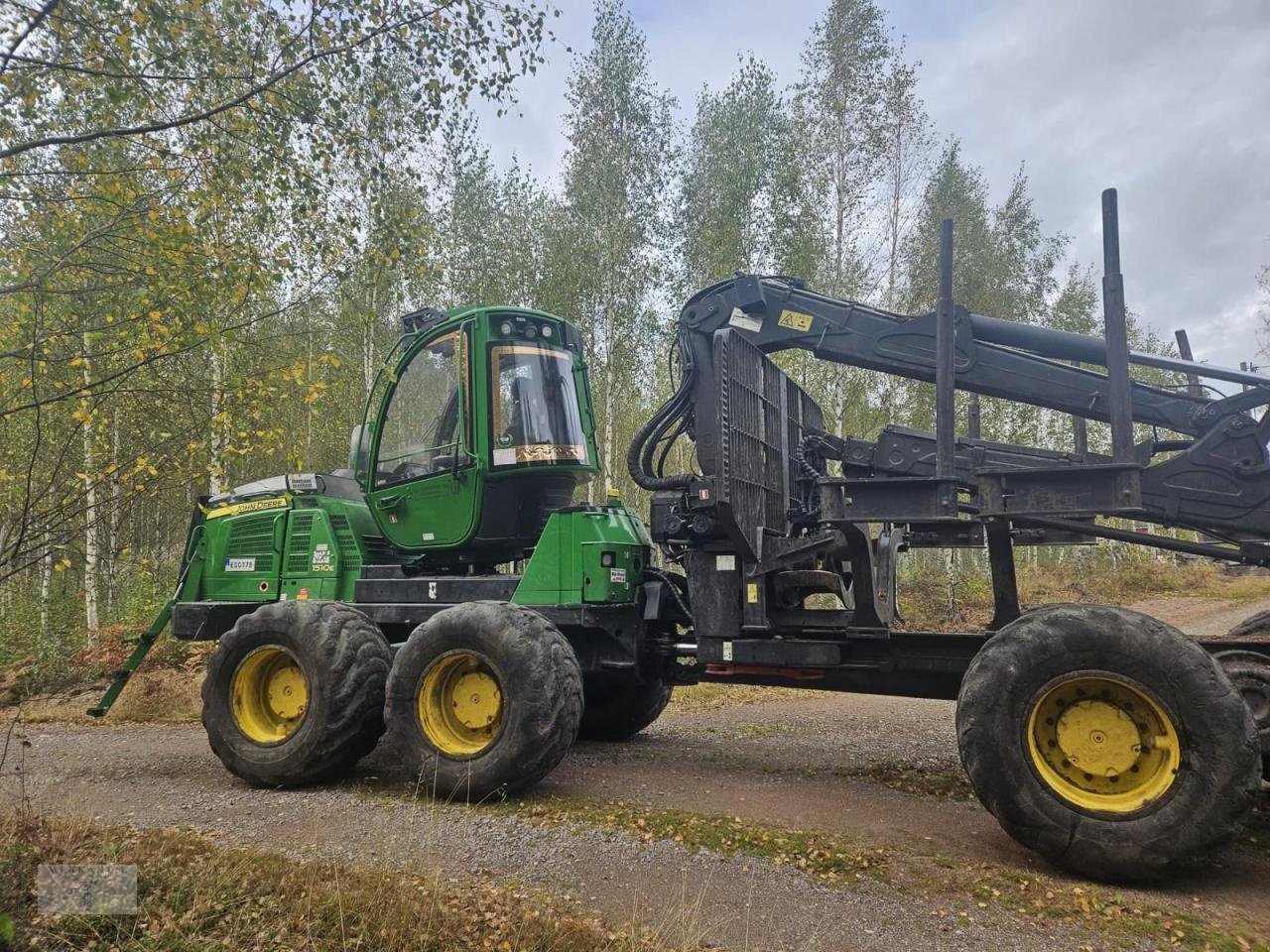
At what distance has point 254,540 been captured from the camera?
7.23 m

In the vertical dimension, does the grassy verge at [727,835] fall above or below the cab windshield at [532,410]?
Answer: below

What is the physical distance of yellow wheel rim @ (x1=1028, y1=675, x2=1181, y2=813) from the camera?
400 centimetres

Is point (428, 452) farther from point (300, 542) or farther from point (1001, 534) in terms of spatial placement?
point (1001, 534)

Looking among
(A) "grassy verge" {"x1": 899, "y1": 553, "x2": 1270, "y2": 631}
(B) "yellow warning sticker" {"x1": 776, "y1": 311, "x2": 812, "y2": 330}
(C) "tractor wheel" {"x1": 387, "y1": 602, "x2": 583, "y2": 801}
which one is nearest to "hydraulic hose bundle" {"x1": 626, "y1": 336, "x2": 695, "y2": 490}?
(B) "yellow warning sticker" {"x1": 776, "y1": 311, "x2": 812, "y2": 330}

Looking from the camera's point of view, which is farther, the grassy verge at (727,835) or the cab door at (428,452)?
the cab door at (428,452)

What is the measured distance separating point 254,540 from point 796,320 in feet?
16.5

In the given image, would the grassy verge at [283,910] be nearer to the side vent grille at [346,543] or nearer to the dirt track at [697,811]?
the dirt track at [697,811]

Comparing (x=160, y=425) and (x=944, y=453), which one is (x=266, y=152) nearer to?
(x=160, y=425)

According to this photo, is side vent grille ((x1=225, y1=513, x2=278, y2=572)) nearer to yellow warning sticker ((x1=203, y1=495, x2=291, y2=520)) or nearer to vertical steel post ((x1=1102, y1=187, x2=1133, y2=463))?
yellow warning sticker ((x1=203, y1=495, x2=291, y2=520))

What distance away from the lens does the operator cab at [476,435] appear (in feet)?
20.9

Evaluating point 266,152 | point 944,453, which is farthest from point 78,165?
point 944,453

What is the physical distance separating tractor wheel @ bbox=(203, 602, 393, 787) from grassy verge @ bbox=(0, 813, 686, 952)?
176cm

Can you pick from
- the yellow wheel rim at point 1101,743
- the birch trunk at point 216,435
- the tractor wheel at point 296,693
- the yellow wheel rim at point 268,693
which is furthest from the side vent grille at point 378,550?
the yellow wheel rim at point 1101,743

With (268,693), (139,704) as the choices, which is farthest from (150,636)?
(139,704)
